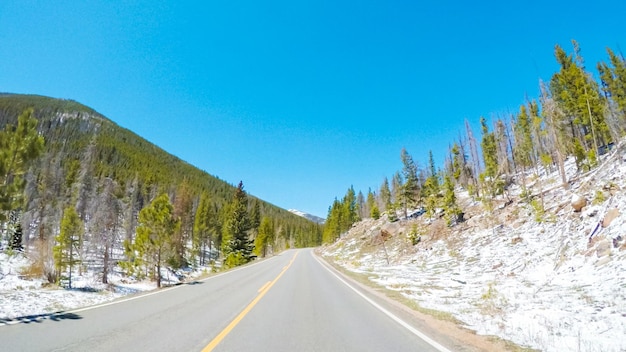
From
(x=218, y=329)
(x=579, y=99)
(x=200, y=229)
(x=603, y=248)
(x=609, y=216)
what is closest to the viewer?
(x=218, y=329)

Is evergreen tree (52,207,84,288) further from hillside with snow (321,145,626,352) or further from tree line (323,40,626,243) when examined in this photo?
tree line (323,40,626,243)

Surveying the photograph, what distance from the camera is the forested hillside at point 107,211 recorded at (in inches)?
886

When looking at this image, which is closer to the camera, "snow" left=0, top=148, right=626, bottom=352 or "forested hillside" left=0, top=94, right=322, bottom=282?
"snow" left=0, top=148, right=626, bottom=352

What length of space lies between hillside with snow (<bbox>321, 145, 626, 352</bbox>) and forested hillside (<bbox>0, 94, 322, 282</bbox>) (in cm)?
1477

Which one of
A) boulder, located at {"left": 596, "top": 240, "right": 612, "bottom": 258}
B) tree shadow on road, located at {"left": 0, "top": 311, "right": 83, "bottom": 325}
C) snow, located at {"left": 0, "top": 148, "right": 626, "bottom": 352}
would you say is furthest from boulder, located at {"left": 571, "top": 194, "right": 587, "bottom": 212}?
tree shadow on road, located at {"left": 0, "top": 311, "right": 83, "bottom": 325}

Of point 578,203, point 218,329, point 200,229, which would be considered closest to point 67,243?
point 218,329

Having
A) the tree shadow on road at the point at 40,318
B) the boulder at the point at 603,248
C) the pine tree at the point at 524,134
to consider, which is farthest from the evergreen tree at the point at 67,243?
the pine tree at the point at 524,134

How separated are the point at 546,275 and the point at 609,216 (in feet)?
13.1

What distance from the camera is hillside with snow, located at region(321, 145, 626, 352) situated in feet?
21.2

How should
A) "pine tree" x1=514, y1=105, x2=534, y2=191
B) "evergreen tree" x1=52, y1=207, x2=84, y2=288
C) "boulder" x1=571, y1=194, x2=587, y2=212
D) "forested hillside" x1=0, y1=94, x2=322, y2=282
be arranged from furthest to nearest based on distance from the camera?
1. "pine tree" x1=514, y1=105, x2=534, y2=191
2. "forested hillside" x1=0, y1=94, x2=322, y2=282
3. "evergreen tree" x1=52, y1=207, x2=84, y2=288
4. "boulder" x1=571, y1=194, x2=587, y2=212

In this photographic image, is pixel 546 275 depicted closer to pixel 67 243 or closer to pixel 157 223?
pixel 157 223

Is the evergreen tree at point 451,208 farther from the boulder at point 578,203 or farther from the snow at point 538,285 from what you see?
the boulder at point 578,203

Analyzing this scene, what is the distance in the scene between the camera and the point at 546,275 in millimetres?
A: 13609

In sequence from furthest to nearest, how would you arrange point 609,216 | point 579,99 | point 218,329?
point 579,99
point 609,216
point 218,329
